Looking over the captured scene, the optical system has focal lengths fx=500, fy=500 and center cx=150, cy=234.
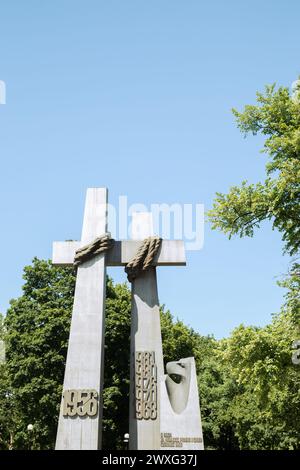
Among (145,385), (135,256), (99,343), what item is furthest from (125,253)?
(145,385)

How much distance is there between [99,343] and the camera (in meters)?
13.6

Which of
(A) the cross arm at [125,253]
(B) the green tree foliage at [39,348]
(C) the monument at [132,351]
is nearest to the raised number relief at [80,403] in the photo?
(C) the monument at [132,351]

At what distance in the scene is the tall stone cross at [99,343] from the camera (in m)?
13.0

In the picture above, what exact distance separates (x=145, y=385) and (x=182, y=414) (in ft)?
5.64

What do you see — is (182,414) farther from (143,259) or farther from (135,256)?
(135,256)

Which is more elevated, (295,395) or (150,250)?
(150,250)

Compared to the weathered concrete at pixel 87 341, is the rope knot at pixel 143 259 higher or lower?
higher

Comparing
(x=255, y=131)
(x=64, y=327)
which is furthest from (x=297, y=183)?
(x=64, y=327)

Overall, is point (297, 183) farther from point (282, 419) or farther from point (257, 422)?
point (257, 422)

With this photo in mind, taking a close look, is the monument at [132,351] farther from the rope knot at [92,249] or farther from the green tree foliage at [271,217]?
the green tree foliage at [271,217]

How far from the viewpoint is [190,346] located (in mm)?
30812

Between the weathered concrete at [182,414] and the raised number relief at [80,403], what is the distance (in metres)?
1.82
